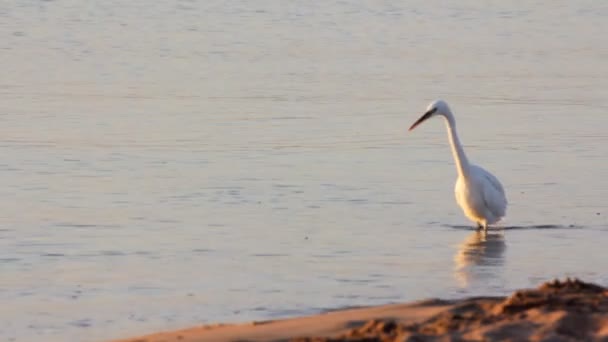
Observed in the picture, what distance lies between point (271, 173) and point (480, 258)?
137 inches

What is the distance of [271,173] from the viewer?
47.0 ft

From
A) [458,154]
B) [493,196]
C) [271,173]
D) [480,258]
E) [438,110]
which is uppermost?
[438,110]

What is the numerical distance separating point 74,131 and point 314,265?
6.36m

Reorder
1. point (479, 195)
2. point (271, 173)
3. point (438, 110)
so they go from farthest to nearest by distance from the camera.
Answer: point (271, 173) < point (438, 110) < point (479, 195)

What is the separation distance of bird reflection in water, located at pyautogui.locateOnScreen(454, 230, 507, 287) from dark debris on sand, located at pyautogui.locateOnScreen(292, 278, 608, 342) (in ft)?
9.75

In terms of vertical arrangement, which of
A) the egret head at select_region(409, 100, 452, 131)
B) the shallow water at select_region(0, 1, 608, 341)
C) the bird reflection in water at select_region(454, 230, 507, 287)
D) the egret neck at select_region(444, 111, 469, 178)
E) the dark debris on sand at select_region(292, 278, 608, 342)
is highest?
the egret head at select_region(409, 100, 452, 131)

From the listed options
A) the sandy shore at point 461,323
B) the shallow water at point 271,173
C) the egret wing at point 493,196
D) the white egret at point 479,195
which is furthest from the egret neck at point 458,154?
the sandy shore at point 461,323

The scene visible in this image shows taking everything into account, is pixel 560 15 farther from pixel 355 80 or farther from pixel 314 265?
pixel 314 265

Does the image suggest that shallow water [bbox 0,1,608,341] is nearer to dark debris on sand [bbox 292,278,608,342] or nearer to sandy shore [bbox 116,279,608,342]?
sandy shore [bbox 116,279,608,342]

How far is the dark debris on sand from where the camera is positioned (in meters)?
6.46

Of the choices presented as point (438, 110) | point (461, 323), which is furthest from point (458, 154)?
point (461, 323)

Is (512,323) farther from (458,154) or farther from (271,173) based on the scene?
(271,173)

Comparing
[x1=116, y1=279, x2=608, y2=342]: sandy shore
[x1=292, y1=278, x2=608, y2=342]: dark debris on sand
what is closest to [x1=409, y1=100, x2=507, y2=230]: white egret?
[x1=116, y1=279, x2=608, y2=342]: sandy shore

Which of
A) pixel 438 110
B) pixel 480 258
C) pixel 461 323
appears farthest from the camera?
pixel 438 110
